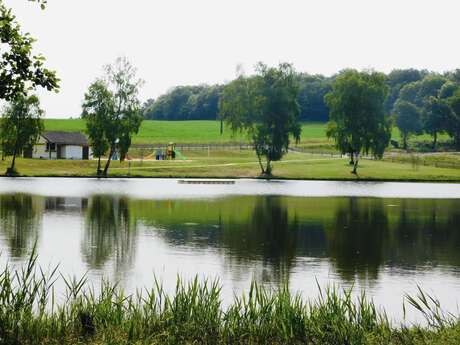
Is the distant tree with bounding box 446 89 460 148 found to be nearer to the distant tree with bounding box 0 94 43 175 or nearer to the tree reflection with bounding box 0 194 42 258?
the distant tree with bounding box 0 94 43 175

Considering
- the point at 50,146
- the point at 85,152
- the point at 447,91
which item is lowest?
the point at 85,152

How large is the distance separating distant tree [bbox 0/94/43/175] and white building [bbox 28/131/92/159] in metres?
22.2

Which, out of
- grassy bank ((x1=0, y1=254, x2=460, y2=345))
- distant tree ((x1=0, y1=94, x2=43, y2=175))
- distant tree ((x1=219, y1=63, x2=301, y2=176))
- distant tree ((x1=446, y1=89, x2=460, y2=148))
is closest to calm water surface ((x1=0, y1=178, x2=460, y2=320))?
grassy bank ((x1=0, y1=254, x2=460, y2=345))

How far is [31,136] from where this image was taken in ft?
374

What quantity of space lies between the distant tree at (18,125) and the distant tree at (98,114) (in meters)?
8.46

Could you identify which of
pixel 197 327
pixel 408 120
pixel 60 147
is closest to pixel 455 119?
pixel 408 120

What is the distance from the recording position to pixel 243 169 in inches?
4505

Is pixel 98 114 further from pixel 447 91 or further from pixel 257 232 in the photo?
pixel 447 91

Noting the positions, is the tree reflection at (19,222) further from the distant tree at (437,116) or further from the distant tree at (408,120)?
the distant tree at (408,120)

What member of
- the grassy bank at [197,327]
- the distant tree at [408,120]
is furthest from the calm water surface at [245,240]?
the distant tree at [408,120]

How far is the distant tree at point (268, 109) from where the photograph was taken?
10900 cm

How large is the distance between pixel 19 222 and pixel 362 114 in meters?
75.2

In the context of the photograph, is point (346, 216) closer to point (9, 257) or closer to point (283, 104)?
point (9, 257)

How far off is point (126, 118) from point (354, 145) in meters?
34.2
